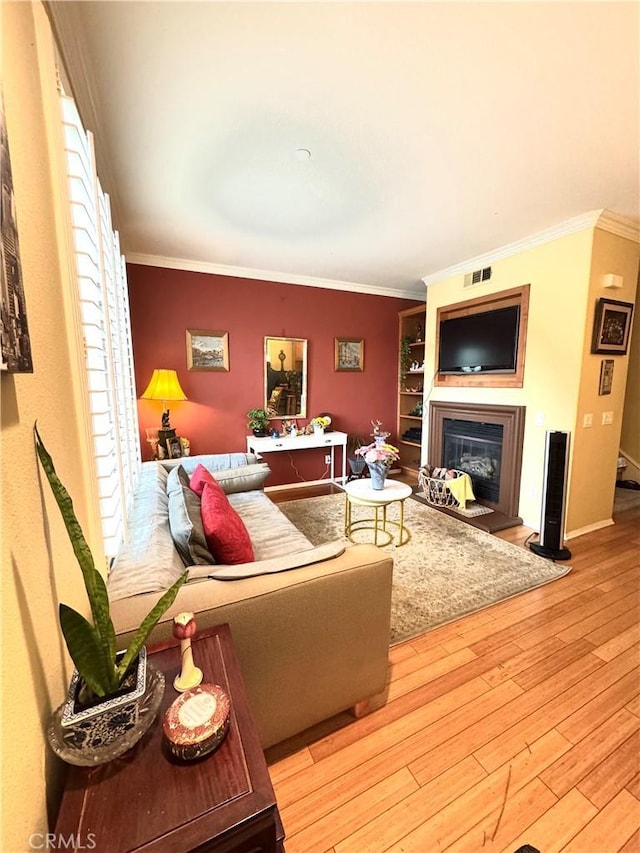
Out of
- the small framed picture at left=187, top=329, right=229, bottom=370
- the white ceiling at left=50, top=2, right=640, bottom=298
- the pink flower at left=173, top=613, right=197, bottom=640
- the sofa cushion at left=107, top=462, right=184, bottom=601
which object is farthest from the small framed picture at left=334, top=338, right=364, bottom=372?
the pink flower at left=173, top=613, right=197, bottom=640

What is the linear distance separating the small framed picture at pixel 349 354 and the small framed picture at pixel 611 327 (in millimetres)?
2584

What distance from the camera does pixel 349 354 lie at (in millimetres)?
4656

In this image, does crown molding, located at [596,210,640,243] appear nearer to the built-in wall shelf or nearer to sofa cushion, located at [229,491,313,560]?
the built-in wall shelf

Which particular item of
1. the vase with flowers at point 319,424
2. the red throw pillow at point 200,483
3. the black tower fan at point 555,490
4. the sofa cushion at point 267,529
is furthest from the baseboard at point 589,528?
the red throw pillow at point 200,483

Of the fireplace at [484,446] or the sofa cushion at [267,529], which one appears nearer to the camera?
the sofa cushion at [267,529]

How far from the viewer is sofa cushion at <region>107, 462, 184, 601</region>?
118cm

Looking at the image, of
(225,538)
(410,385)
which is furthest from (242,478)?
(410,385)

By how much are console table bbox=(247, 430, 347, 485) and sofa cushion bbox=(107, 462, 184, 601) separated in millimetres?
1896

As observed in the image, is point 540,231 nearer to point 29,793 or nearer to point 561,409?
point 561,409

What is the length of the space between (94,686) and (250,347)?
370cm

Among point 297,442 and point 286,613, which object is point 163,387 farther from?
point 286,613

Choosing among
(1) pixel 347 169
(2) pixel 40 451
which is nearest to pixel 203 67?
(1) pixel 347 169

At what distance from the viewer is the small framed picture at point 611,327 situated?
2.77m

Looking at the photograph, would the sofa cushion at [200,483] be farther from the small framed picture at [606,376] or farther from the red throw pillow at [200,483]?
the small framed picture at [606,376]
